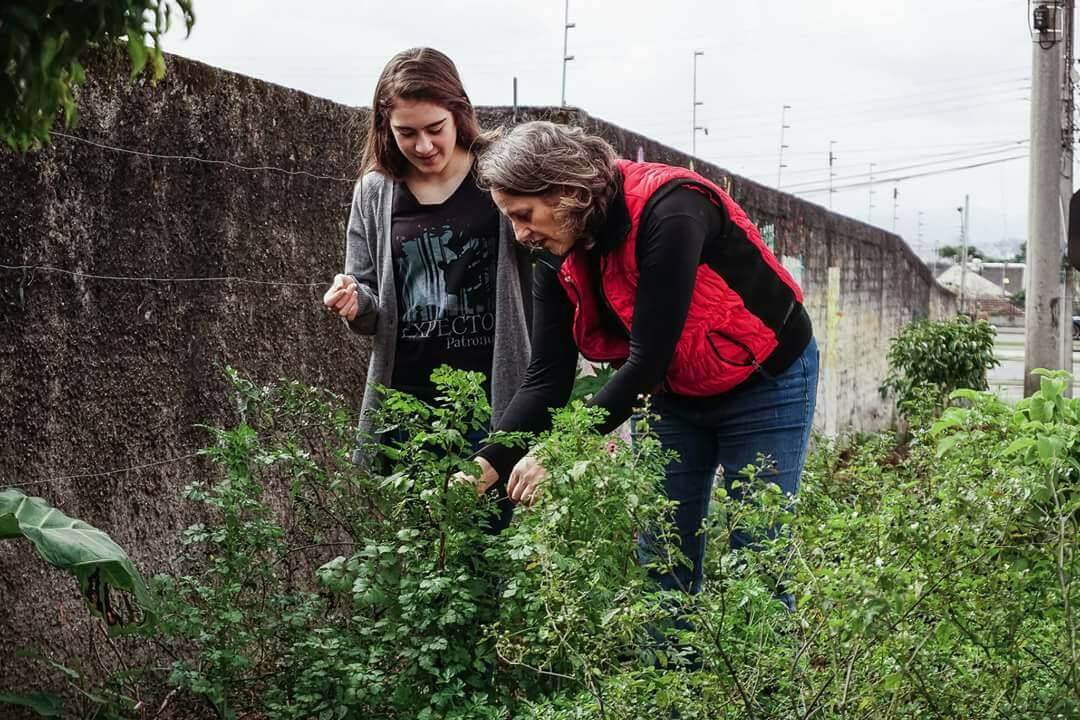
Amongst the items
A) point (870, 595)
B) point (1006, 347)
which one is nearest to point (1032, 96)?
point (870, 595)

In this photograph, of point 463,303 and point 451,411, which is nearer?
point 451,411

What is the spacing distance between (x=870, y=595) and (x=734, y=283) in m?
1.22

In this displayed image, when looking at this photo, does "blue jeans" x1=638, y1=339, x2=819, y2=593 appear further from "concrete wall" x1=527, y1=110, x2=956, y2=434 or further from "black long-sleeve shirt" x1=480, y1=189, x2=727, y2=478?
"concrete wall" x1=527, y1=110, x2=956, y2=434

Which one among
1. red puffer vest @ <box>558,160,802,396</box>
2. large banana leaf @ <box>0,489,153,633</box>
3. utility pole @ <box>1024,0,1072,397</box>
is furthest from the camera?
utility pole @ <box>1024,0,1072,397</box>

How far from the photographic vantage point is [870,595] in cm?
233

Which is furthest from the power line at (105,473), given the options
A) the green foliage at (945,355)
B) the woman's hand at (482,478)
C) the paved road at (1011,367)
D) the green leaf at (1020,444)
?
the paved road at (1011,367)

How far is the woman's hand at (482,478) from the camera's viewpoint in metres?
3.19

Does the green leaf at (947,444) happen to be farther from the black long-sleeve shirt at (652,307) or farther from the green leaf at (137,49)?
the green leaf at (137,49)

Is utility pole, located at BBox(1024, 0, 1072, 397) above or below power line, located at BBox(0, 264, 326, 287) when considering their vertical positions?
above

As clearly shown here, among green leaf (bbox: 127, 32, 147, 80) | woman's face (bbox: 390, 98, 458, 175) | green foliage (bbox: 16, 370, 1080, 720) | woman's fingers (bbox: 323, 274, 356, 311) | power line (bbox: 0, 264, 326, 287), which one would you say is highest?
woman's face (bbox: 390, 98, 458, 175)

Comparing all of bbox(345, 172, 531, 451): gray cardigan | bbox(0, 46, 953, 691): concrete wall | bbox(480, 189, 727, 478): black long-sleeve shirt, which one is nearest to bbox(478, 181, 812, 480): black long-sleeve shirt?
bbox(480, 189, 727, 478): black long-sleeve shirt

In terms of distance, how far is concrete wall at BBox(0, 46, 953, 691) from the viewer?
Result: 3801 millimetres

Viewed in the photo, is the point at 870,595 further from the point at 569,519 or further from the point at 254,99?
the point at 254,99

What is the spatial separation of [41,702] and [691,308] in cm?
195
